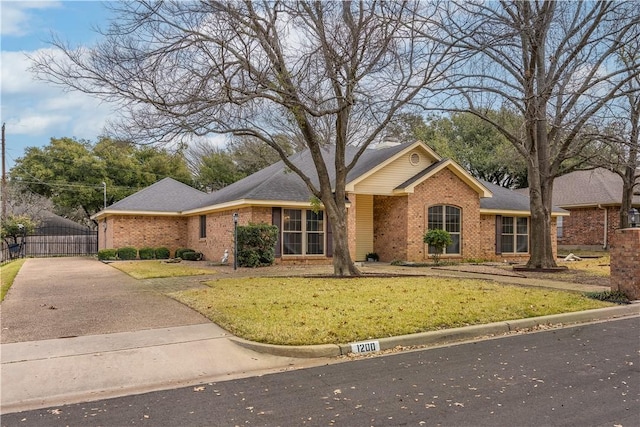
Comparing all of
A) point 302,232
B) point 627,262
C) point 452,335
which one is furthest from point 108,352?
point 302,232

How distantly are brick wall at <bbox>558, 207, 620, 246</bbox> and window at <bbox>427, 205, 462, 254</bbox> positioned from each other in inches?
517

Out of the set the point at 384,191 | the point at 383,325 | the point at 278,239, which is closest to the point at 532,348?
the point at 383,325

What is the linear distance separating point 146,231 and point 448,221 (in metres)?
15.3

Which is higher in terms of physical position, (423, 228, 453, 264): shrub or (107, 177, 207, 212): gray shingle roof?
(107, 177, 207, 212): gray shingle roof

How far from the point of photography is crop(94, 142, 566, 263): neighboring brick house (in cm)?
1944

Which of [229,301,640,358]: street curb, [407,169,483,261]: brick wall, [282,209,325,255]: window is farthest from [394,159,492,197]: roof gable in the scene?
[229,301,640,358]: street curb

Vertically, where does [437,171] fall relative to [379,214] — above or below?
above

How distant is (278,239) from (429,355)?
41.9ft

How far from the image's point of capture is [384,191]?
68.5 ft

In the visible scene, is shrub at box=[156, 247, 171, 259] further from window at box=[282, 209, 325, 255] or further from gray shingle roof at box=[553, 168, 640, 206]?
gray shingle roof at box=[553, 168, 640, 206]

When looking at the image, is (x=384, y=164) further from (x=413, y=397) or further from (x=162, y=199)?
(x=413, y=397)

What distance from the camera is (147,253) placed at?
24719 millimetres

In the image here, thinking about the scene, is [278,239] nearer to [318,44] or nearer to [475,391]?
[318,44]

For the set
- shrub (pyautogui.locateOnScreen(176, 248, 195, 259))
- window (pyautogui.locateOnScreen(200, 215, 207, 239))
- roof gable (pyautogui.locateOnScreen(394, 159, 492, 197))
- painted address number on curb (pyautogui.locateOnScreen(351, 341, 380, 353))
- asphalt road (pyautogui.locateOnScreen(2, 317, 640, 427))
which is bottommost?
asphalt road (pyautogui.locateOnScreen(2, 317, 640, 427))
